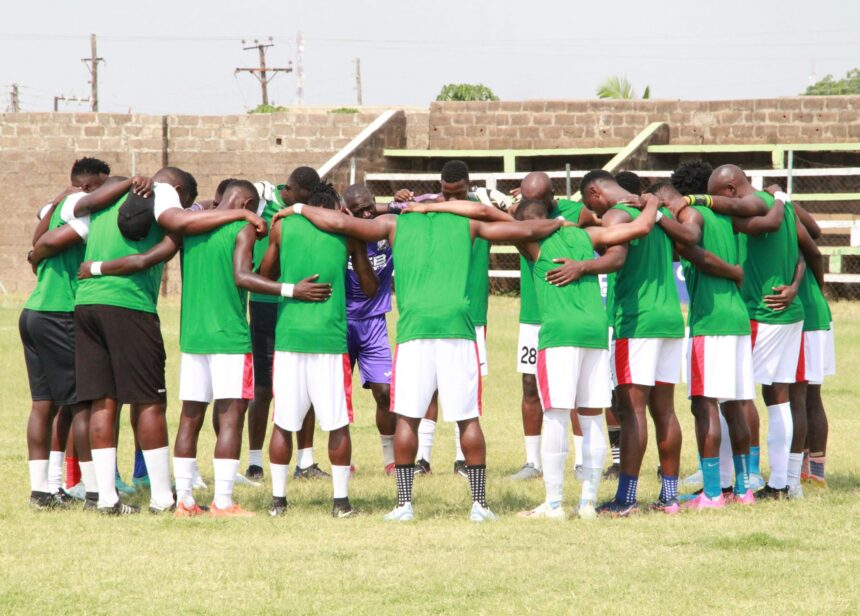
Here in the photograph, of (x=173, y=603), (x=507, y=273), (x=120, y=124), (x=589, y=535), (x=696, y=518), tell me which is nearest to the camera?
(x=173, y=603)

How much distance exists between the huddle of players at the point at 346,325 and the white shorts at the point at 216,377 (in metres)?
0.01

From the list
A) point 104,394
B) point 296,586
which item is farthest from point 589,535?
point 104,394

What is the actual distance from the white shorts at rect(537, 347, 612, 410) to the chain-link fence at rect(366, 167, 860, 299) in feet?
55.6

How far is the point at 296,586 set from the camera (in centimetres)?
627

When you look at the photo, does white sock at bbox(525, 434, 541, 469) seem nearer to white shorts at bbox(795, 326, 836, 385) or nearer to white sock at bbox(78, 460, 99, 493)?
white shorts at bbox(795, 326, 836, 385)

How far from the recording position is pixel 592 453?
809cm

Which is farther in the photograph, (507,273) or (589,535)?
(507,273)

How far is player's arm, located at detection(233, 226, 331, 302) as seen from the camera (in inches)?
321

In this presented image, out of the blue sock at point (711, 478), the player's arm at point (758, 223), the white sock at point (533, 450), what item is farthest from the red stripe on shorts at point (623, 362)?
the white sock at point (533, 450)

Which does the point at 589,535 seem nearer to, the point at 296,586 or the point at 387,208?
the point at 296,586

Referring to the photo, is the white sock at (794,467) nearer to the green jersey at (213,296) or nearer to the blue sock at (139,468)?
the green jersey at (213,296)

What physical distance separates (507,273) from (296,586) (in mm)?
19913

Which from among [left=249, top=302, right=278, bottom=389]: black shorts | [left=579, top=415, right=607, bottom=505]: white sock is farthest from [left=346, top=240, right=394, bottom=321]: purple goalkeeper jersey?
[left=579, top=415, right=607, bottom=505]: white sock

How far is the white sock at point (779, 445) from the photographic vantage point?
882cm
